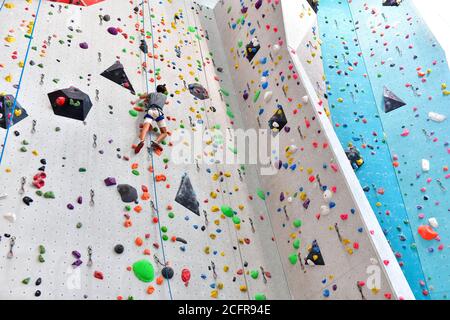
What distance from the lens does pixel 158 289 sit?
3.19 meters

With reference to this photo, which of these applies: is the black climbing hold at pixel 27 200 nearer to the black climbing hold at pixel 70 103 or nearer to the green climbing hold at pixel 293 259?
the black climbing hold at pixel 70 103

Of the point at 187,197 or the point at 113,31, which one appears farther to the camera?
the point at 113,31

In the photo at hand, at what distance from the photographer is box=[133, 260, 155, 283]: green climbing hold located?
3178 millimetres

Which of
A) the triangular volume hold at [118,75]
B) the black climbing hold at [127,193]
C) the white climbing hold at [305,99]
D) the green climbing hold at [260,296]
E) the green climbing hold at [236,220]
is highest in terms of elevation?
the white climbing hold at [305,99]

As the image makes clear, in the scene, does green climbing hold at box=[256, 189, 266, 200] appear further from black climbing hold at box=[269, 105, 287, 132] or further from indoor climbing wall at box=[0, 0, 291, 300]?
black climbing hold at box=[269, 105, 287, 132]

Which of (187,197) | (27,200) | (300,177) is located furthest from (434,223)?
(27,200)

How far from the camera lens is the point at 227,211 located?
155 inches

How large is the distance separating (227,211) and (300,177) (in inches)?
29.6

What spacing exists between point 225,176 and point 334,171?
1.16 metres

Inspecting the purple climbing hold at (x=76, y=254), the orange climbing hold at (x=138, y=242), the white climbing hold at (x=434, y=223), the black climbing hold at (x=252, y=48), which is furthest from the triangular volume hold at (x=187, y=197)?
the white climbing hold at (x=434, y=223)

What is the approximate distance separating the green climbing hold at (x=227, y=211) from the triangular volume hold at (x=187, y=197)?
246 mm

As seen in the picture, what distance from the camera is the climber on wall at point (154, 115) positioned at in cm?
404

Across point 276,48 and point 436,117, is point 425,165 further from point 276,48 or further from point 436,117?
point 276,48
